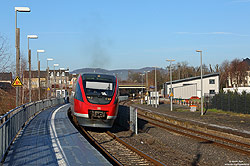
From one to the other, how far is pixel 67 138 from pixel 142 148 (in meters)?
3.25

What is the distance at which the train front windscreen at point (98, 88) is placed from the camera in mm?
17000

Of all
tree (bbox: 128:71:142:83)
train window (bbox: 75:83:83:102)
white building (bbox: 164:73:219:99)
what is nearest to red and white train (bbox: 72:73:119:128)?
train window (bbox: 75:83:83:102)

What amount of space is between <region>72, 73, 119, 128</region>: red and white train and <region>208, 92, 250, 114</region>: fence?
69.7ft

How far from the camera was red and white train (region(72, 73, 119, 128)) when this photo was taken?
16.8 metres

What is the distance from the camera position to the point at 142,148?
14.1 m

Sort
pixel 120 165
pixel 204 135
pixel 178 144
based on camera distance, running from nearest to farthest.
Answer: pixel 120 165 < pixel 178 144 < pixel 204 135

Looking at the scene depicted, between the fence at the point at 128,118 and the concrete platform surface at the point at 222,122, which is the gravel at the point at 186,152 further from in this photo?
the concrete platform surface at the point at 222,122

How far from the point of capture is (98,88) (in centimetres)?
1747

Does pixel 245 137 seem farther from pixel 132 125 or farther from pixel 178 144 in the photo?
pixel 132 125

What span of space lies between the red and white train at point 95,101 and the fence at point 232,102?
21.3 metres

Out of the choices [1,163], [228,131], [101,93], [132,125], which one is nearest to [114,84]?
[101,93]

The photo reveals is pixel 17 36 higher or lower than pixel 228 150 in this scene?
higher

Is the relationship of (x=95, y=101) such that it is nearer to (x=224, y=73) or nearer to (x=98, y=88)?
(x=98, y=88)

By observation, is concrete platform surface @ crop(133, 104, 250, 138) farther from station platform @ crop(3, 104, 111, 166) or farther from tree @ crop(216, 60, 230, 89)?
tree @ crop(216, 60, 230, 89)
